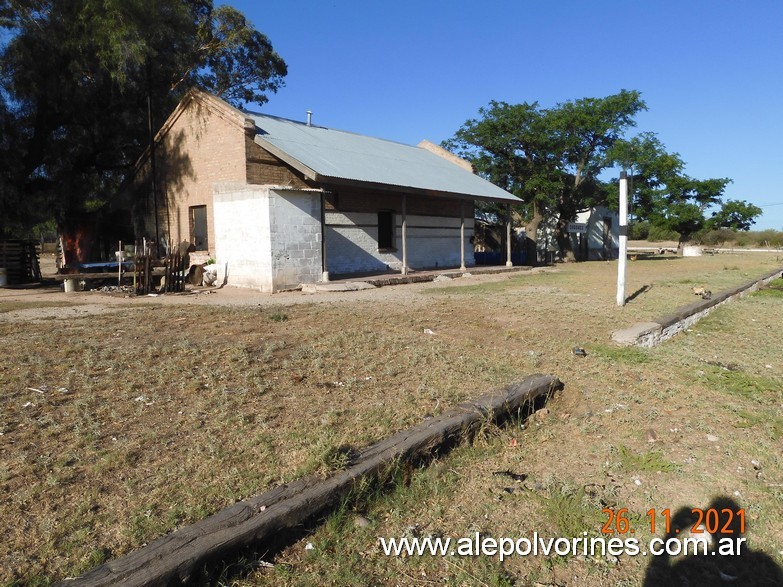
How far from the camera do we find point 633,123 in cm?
2803

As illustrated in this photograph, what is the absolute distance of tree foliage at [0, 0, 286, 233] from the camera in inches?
588

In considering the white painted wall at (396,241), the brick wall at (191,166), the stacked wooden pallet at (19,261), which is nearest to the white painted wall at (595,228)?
the white painted wall at (396,241)

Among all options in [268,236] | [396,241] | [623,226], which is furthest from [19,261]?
[623,226]

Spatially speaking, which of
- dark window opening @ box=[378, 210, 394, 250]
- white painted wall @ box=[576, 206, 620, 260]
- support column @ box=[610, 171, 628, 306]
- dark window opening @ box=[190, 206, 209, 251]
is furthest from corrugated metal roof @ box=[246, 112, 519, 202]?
white painted wall @ box=[576, 206, 620, 260]

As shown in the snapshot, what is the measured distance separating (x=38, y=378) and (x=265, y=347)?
2.24m

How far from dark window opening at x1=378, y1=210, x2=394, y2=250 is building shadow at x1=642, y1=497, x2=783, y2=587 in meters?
16.6

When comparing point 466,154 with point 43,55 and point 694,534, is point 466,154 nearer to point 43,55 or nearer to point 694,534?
point 43,55

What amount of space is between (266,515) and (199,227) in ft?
52.6

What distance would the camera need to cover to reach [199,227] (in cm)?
1738

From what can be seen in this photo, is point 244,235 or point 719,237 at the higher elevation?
point 719,237

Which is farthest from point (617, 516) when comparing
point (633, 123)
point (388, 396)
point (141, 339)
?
A: point (633, 123)

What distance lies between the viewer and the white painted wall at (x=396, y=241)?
17188 millimetres

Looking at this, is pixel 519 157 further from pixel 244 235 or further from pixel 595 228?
pixel 244 235

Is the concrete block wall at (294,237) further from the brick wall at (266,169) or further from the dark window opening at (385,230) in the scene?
the dark window opening at (385,230)
